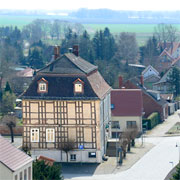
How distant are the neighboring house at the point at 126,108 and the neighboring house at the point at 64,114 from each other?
9637 mm

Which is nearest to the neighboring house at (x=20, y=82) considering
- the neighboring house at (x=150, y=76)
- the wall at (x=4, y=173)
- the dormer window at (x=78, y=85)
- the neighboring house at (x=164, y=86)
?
the neighboring house at (x=150, y=76)

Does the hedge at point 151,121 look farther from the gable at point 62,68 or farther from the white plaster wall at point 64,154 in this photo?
the white plaster wall at point 64,154

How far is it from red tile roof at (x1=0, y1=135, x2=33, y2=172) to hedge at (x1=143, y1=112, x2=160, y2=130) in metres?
29.4

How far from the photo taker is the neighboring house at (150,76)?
8431 centimetres

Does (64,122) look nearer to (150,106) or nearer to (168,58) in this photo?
(150,106)

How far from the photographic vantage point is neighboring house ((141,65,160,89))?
Result: 84312 millimetres

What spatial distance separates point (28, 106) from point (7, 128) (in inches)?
409

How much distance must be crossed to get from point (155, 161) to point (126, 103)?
37.1 ft

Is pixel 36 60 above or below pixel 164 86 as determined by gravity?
above

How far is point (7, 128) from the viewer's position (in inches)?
2223

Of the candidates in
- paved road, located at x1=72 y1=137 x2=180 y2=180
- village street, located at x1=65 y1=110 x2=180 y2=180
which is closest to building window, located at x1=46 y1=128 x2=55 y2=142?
village street, located at x1=65 y1=110 x2=180 y2=180

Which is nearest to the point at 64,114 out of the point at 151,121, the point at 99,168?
the point at 99,168

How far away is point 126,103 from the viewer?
56.8 metres

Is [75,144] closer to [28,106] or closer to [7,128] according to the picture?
[28,106]
